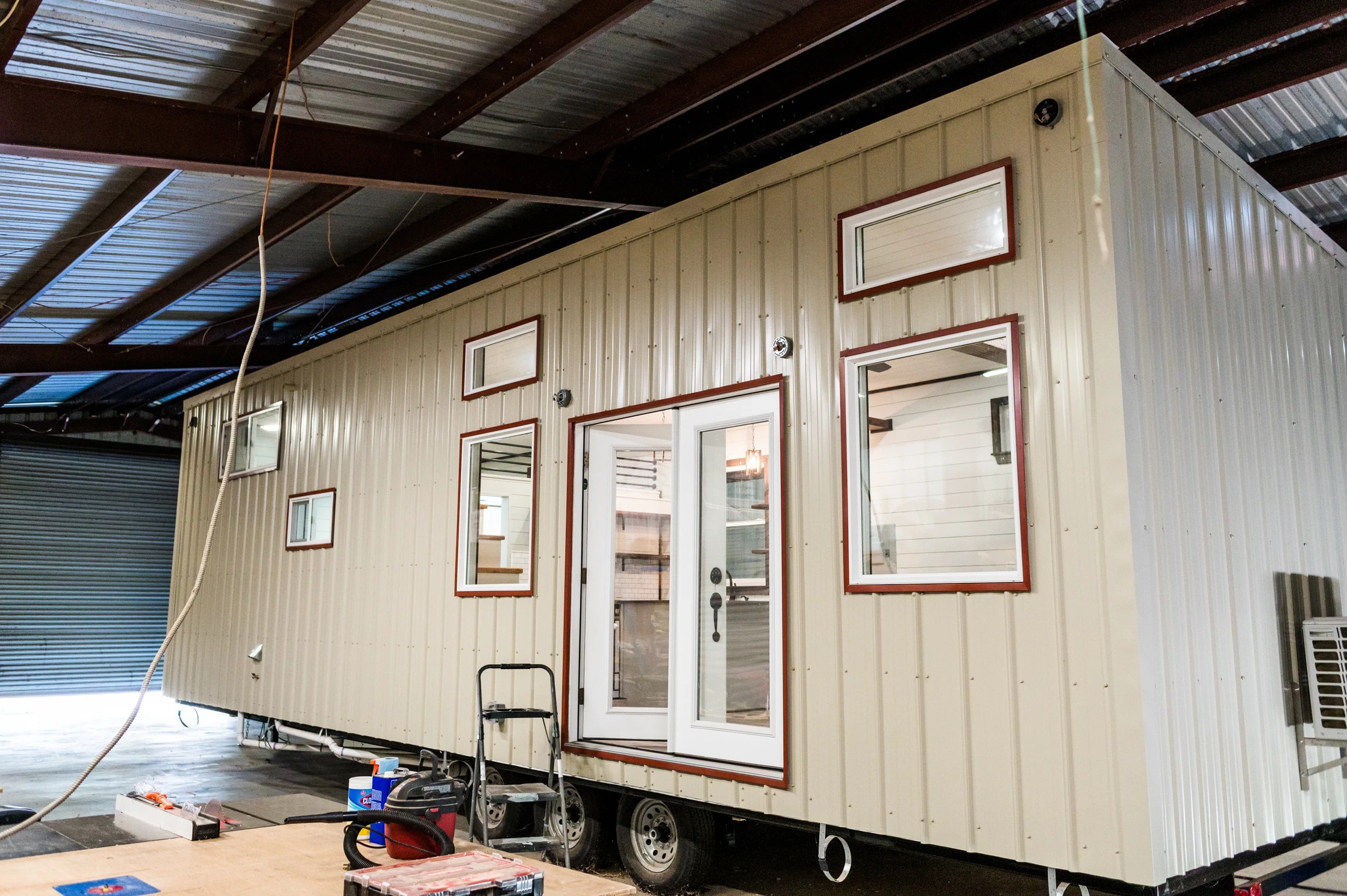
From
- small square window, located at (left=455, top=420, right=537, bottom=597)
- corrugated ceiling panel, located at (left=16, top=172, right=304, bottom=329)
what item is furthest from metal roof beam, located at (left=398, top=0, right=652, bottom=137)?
small square window, located at (left=455, top=420, right=537, bottom=597)

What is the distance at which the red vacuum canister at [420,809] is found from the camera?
2.37m

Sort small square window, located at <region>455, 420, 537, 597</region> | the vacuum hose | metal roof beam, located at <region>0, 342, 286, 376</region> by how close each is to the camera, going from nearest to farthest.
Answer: the vacuum hose
small square window, located at <region>455, 420, 537, 597</region>
metal roof beam, located at <region>0, 342, 286, 376</region>

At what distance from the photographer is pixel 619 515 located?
23.9 feet

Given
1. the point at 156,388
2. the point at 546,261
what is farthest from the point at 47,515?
the point at 546,261

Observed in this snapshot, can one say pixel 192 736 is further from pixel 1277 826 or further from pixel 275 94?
pixel 1277 826

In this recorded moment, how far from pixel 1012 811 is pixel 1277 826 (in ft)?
5.25

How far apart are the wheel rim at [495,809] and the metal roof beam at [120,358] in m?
5.97

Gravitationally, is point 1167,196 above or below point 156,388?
below

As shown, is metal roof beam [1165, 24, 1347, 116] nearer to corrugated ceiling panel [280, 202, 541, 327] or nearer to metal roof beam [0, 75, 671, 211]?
metal roof beam [0, 75, 671, 211]

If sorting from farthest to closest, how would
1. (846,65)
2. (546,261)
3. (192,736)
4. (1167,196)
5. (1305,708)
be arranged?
1. (192,736)
2. (546,261)
3. (846,65)
4. (1305,708)
5. (1167,196)

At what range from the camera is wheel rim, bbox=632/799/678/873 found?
232 inches

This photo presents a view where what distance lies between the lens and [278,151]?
562cm

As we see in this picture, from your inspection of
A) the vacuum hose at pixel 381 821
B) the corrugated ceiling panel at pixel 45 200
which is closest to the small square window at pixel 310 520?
the corrugated ceiling panel at pixel 45 200

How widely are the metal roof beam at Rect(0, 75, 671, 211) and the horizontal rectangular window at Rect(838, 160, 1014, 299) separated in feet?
6.40
